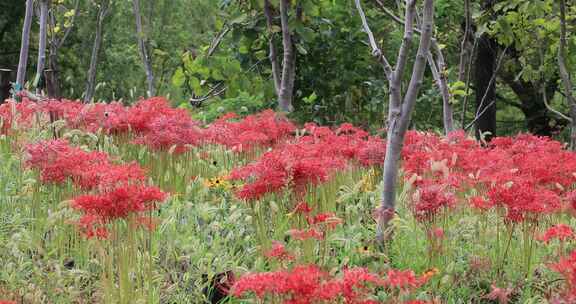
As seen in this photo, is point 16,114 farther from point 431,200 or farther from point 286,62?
point 431,200

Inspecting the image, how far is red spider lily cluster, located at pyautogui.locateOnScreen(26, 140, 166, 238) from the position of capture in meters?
3.14

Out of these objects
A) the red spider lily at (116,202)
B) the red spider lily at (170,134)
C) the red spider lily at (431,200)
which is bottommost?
the red spider lily at (431,200)

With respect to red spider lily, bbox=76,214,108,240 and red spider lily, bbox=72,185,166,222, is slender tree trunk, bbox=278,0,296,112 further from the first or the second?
red spider lily, bbox=72,185,166,222

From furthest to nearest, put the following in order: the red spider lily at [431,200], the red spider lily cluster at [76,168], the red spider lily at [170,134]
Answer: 1. the red spider lily at [170,134]
2. the red spider lily at [431,200]
3. the red spider lily cluster at [76,168]

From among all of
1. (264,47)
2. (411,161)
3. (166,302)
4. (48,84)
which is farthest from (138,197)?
(264,47)

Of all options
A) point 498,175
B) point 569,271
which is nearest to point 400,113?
point 498,175

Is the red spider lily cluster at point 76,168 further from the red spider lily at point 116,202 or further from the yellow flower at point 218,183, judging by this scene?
the yellow flower at point 218,183

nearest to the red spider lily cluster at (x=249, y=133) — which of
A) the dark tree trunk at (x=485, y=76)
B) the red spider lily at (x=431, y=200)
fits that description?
the red spider lily at (x=431, y=200)

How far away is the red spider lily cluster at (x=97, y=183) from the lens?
314cm

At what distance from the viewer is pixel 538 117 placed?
14.4m

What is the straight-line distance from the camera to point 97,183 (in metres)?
3.80

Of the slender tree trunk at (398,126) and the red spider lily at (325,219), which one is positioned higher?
the slender tree trunk at (398,126)

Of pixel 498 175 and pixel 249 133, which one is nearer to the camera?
pixel 498 175

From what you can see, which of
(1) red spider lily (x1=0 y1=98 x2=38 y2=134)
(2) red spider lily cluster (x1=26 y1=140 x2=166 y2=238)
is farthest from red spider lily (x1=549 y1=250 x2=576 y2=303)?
(1) red spider lily (x1=0 y1=98 x2=38 y2=134)
